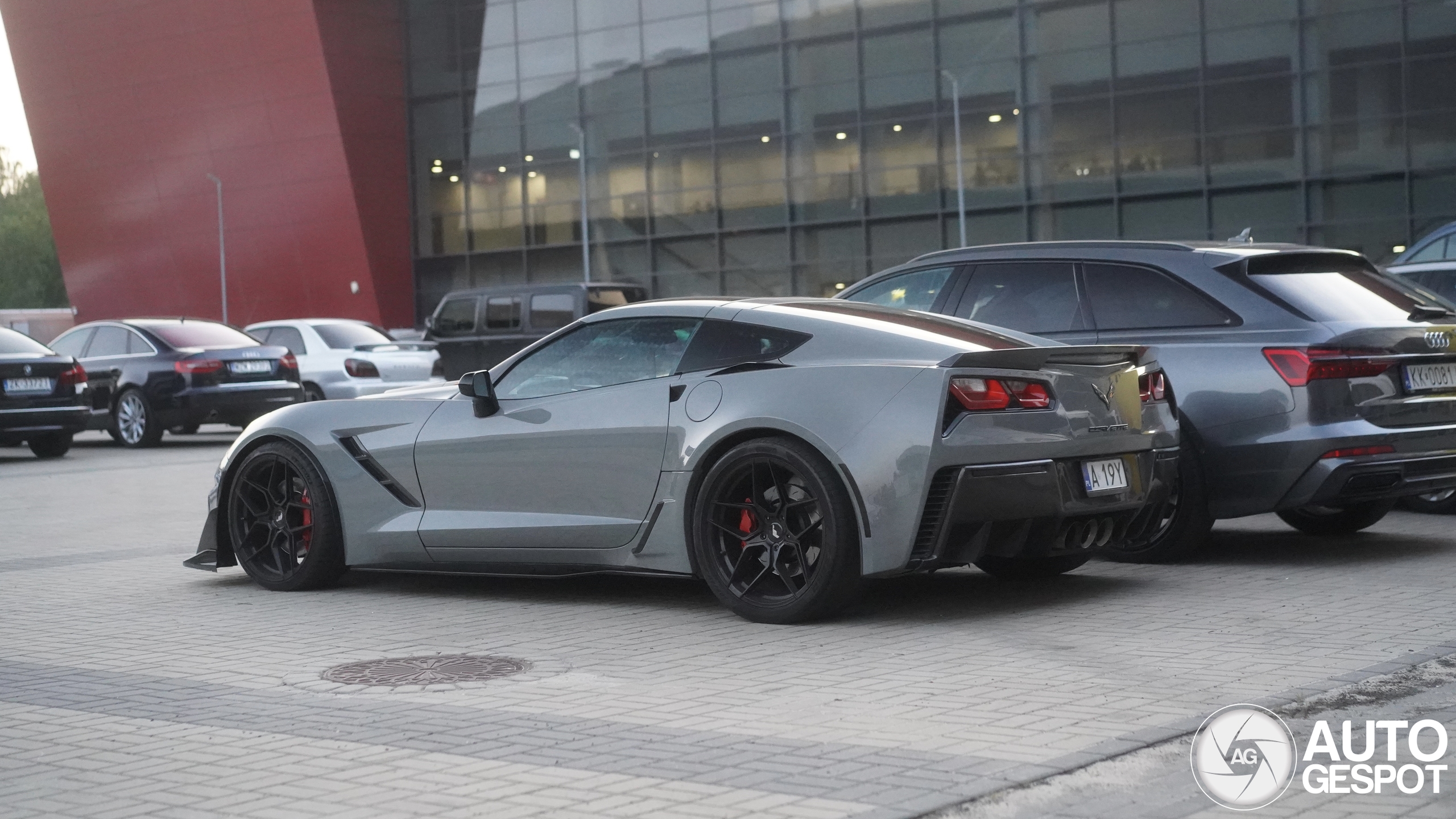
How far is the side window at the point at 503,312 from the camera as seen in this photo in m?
23.5

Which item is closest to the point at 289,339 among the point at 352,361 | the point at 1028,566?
the point at 352,361

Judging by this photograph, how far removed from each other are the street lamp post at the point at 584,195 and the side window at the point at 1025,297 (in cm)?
3740

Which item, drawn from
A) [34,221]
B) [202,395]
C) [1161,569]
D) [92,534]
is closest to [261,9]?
[202,395]

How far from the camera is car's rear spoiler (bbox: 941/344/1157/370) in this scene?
649 cm

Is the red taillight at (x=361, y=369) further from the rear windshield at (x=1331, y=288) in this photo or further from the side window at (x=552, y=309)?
the rear windshield at (x=1331, y=288)

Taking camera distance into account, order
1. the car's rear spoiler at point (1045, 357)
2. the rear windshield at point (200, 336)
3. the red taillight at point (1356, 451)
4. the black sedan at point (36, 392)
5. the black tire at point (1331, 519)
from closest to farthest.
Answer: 1. the car's rear spoiler at point (1045, 357)
2. the red taillight at point (1356, 451)
3. the black tire at point (1331, 519)
4. the black sedan at point (36, 392)
5. the rear windshield at point (200, 336)

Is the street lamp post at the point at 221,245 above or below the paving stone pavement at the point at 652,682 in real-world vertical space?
above

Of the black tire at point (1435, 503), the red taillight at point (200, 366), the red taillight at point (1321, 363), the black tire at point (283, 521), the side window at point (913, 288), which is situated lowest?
the black tire at point (1435, 503)

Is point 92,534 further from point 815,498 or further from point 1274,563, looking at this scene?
point 1274,563

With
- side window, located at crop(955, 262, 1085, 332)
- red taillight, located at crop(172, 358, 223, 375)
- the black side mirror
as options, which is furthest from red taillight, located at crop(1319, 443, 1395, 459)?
red taillight, located at crop(172, 358, 223, 375)

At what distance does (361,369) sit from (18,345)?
17.4ft

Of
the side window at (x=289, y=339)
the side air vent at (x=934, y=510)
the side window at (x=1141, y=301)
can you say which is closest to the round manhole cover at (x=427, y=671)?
the side air vent at (x=934, y=510)

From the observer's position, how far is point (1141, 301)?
27.6ft

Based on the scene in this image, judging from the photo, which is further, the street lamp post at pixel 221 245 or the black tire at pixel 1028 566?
the street lamp post at pixel 221 245
